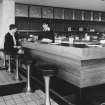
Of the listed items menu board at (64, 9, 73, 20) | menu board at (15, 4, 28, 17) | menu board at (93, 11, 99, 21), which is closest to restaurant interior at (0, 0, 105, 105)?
menu board at (15, 4, 28, 17)

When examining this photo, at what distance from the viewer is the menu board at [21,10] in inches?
321

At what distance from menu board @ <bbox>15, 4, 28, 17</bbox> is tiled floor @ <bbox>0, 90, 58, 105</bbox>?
→ 5145 millimetres

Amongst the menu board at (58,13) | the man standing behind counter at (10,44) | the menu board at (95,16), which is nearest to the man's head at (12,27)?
the man standing behind counter at (10,44)

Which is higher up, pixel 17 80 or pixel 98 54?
pixel 98 54

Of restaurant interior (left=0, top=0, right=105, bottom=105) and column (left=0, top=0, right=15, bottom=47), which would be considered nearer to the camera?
restaurant interior (left=0, top=0, right=105, bottom=105)

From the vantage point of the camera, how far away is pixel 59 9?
9.30 meters

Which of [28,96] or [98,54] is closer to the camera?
[98,54]

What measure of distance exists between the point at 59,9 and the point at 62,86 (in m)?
6.06

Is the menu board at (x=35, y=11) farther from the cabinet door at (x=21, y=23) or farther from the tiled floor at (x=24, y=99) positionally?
the tiled floor at (x=24, y=99)

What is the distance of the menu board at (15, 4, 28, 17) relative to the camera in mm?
8164

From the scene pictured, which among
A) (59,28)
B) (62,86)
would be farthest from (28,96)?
(59,28)

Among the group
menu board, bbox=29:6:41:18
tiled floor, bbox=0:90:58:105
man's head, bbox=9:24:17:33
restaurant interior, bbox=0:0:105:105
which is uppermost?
menu board, bbox=29:6:41:18

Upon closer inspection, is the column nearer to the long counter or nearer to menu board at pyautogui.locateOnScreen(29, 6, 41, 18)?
menu board at pyautogui.locateOnScreen(29, 6, 41, 18)

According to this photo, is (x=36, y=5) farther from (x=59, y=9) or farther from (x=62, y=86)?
(x=62, y=86)
